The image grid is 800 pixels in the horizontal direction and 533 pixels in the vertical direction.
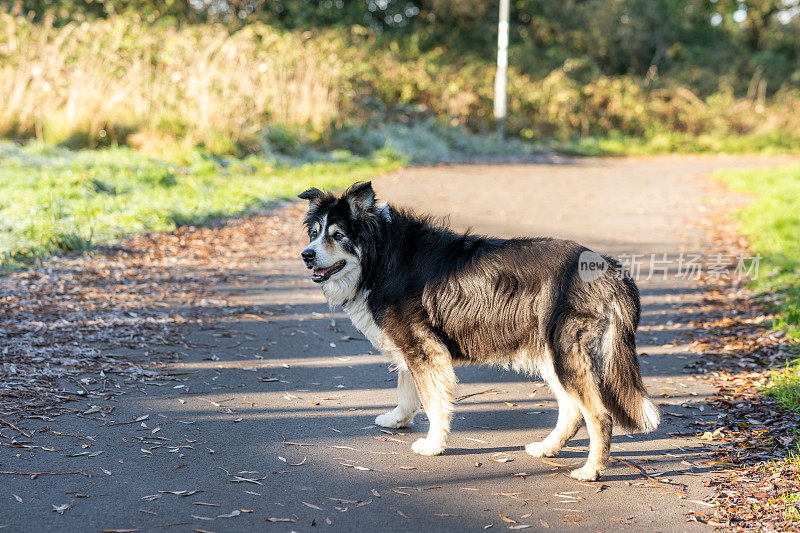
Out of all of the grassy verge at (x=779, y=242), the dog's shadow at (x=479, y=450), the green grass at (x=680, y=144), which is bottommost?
the dog's shadow at (x=479, y=450)

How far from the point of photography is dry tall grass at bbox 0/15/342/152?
51.3 ft

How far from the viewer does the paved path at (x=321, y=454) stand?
376cm

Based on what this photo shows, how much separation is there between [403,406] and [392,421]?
0.42 feet

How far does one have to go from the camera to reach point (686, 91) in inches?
1282

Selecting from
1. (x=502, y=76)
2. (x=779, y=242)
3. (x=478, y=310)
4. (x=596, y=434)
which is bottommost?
(x=596, y=434)

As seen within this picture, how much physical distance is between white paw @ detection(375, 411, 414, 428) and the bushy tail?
1379 mm

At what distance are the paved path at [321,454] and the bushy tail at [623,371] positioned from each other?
0.36 meters

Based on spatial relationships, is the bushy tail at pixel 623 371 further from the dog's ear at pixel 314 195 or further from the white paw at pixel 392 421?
the dog's ear at pixel 314 195

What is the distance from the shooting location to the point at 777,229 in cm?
1170

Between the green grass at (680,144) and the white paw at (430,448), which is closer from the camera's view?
the white paw at (430,448)

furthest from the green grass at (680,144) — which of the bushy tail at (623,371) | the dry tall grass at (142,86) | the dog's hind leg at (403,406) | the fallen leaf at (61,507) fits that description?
the fallen leaf at (61,507)

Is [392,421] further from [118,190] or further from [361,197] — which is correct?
[118,190]

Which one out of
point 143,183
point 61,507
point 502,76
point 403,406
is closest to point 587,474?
point 403,406

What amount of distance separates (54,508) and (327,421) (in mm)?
1809
